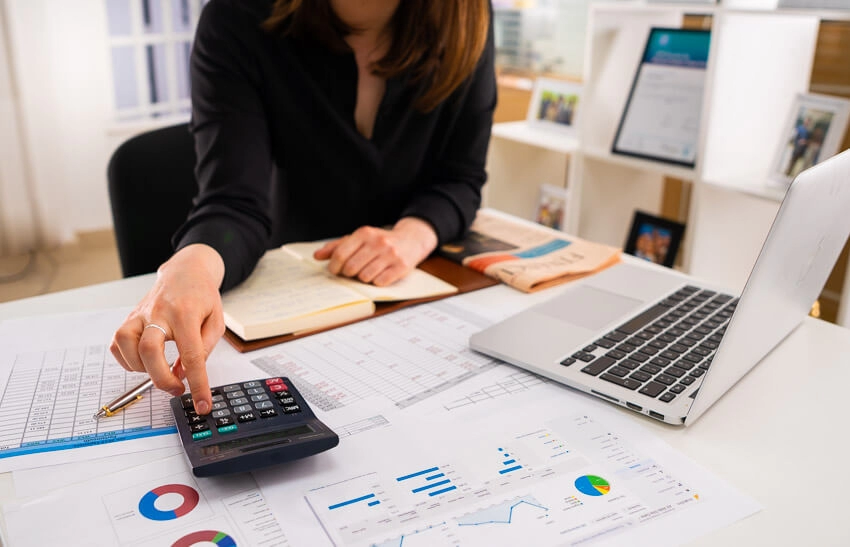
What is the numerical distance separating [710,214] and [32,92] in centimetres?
257

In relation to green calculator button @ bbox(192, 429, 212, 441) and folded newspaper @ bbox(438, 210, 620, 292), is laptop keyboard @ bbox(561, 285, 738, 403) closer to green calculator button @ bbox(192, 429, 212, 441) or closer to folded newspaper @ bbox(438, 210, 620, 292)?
folded newspaper @ bbox(438, 210, 620, 292)

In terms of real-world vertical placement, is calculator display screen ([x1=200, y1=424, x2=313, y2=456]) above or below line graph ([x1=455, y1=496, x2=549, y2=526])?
above

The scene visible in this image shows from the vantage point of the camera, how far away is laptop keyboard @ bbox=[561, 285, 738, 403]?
0.77 metres

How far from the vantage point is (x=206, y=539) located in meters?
0.55

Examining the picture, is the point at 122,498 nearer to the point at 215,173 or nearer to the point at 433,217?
the point at 215,173

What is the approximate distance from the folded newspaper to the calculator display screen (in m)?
0.49

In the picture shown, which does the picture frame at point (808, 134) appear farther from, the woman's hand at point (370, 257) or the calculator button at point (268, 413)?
the calculator button at point (268, 413)

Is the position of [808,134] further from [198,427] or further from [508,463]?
[198,427]

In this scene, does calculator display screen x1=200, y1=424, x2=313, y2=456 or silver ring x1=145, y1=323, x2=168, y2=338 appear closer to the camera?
calculator display screen x1=200, y1=424, x2=313, y2=456

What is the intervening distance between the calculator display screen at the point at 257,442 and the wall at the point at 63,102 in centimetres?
281

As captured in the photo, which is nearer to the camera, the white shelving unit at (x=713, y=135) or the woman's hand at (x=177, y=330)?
the woman's hand at (x=177, y=330)

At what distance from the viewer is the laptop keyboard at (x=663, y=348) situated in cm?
77

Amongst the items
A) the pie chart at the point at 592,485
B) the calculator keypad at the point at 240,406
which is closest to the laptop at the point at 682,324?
the pie chart at the point at 592,485

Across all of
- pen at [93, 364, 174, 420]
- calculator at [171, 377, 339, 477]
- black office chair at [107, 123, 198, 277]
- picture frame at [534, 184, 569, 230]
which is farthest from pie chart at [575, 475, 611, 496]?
picture frame at [534, 184, 569, 230]
